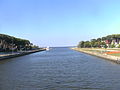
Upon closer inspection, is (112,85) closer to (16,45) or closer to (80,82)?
(80,82)

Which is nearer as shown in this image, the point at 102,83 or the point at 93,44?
Result: the point at 102,83

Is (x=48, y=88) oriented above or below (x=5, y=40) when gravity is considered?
below

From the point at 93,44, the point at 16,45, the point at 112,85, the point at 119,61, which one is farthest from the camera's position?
the point at 93,44

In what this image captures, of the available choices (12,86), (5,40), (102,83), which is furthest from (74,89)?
(5,40)

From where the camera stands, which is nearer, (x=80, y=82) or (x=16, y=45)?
(x=80, y=82)

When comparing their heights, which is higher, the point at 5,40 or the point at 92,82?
the point at 5,40

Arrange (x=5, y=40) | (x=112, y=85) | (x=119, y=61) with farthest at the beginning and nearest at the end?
1. (x=5, y=40)
2. (x=119, y=61)
3. (x=112, y=85)

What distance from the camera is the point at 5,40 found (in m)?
108

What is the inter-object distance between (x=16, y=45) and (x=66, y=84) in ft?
336

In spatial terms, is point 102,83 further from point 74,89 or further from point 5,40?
point 5,40

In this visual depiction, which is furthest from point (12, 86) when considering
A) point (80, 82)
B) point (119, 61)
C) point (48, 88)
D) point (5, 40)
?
point (5, 40)

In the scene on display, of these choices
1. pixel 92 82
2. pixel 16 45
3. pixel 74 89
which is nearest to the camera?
pixel 74 89

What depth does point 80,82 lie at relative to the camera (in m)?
20.0

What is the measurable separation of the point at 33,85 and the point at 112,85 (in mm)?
6797
